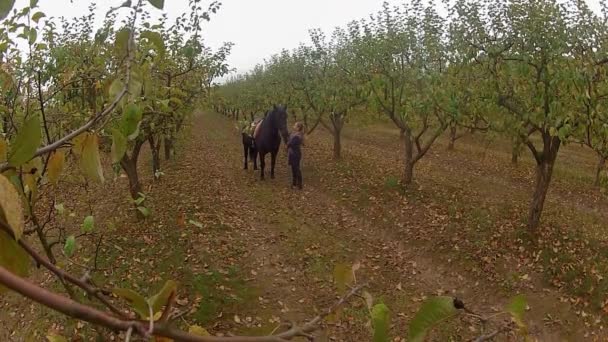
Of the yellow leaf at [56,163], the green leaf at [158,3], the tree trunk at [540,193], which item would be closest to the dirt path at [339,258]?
the tree trunk at [540,193]

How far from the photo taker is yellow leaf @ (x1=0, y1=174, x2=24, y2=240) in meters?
0.57

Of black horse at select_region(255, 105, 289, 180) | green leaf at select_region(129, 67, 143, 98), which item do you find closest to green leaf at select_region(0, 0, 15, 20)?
green leaf at select_region(129, 67, 143, 98)

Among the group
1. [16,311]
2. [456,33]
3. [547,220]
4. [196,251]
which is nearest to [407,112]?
[456,33]

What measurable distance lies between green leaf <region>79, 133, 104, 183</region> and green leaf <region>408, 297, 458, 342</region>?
0.66m

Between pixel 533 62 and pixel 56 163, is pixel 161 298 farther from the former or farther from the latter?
pixel 533 62

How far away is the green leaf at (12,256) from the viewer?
0.69m

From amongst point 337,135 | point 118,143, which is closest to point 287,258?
point 118,143

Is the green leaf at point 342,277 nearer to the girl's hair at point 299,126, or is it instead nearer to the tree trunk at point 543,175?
the tree trunk at point 543,175

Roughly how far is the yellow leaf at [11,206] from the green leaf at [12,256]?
0.11 metres

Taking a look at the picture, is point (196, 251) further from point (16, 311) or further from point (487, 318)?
point (487, 318)

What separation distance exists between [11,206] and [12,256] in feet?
0.52

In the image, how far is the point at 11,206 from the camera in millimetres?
585

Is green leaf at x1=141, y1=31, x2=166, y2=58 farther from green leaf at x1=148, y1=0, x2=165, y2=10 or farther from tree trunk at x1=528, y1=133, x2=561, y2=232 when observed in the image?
tree trunk at x1=528, y1=133, x2=561, y2=232

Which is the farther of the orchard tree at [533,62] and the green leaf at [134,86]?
the orchard tree at [533,62]
